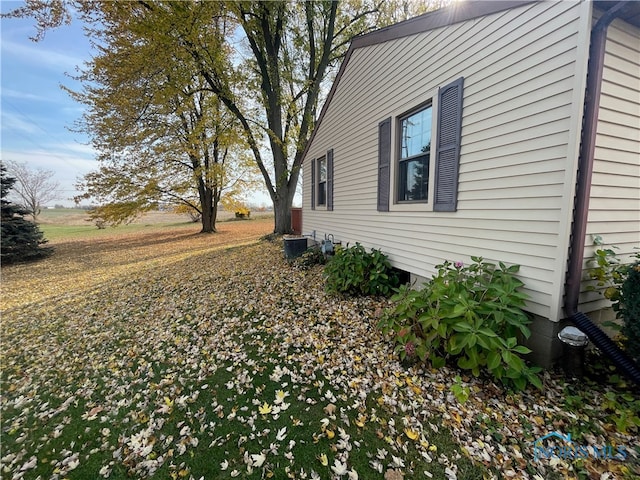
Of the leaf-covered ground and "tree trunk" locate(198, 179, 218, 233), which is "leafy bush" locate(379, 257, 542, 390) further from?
"tree trunk" locate(198, 179, 218, 233)

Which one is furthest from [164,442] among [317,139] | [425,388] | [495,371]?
[317,139]

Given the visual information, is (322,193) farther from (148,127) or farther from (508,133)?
(148,127)

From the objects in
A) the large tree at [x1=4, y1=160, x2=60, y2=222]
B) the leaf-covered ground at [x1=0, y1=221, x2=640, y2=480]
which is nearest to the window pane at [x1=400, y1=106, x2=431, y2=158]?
the leaf-covered ground at [x1=0, y1=221, x2=640, y2=480]

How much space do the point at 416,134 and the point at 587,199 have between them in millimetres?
2309

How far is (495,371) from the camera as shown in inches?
86.0

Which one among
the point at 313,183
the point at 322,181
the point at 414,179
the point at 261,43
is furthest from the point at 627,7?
the point at 261,43

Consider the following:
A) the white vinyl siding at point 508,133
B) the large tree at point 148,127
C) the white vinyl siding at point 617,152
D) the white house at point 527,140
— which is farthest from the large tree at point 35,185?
the white vinyl siding at point 617,152

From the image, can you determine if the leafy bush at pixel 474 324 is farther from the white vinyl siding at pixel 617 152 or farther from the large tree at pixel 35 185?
the large tree at pixel 35 185

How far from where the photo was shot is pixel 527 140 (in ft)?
8.00

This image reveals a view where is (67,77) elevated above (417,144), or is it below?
above

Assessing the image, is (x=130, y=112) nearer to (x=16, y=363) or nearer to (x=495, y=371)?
(x=16, y=363)

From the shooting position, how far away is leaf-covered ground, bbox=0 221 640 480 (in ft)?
5.88

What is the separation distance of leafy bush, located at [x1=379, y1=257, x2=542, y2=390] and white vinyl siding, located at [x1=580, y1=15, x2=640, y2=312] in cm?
69

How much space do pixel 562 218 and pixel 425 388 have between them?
187cm
